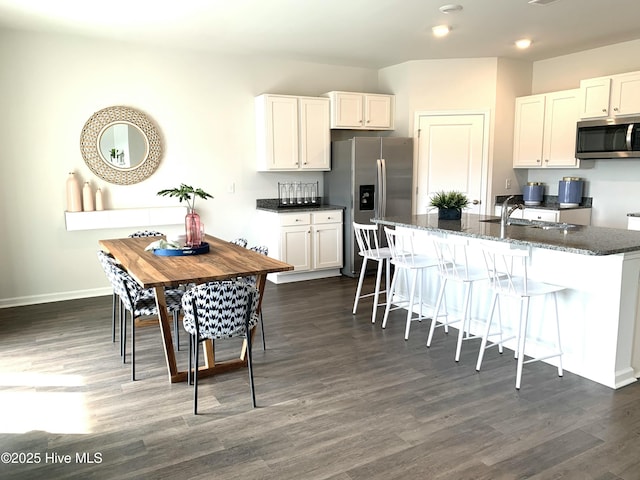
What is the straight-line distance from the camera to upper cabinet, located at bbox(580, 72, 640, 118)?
4961 mm

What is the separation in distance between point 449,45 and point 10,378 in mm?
5107

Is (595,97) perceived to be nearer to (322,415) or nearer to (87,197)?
(322,415)

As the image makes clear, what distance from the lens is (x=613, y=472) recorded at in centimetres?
225

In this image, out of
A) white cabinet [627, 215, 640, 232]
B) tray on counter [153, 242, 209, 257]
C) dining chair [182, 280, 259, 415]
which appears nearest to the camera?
dining chair [182, 280, 259, 415]

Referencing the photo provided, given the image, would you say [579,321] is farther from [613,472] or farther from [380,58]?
[380,58]

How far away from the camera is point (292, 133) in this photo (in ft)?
19.6

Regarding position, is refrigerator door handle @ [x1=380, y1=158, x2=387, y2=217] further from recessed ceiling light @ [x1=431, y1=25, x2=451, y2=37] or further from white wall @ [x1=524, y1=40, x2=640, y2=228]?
white wall @ [x1=524, y1=40, x2=640, y2=228]

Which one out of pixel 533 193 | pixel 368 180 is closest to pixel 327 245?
pixel 368 180

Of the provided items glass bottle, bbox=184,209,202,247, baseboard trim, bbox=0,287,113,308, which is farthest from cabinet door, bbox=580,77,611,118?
baseboard trim, bbox=0,287,113,308

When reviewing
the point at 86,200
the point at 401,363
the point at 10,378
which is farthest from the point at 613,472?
the point at 86,200

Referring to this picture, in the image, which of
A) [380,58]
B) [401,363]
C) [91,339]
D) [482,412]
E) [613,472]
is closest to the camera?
[613,472]

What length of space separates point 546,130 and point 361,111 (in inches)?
88.6

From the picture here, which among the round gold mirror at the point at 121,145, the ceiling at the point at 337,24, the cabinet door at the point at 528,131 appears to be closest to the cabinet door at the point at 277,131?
the ceiling at the point at 337,24

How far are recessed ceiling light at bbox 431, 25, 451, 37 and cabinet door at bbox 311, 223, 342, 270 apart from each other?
7.92ft
